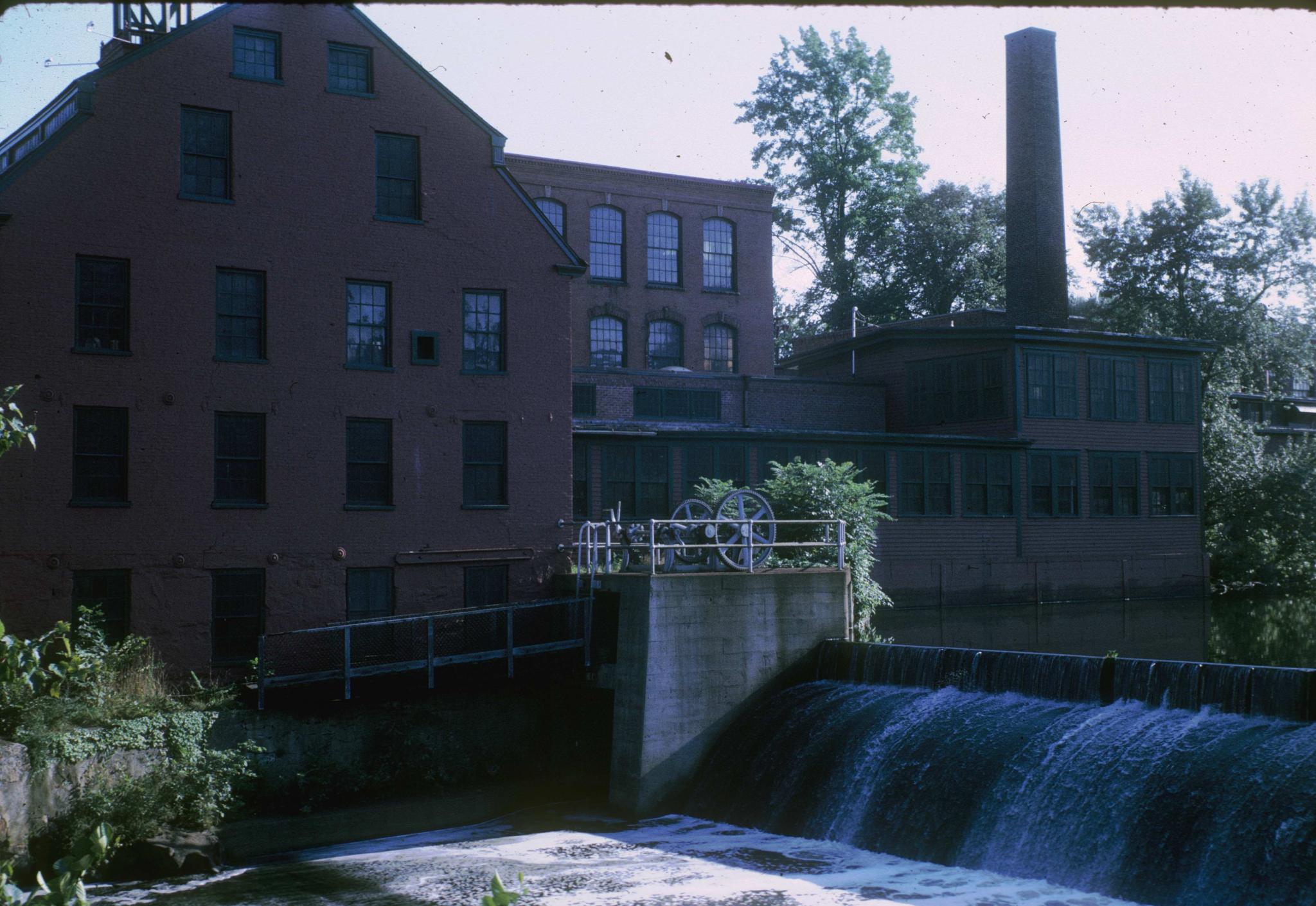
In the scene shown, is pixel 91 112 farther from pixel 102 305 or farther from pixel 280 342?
pixel 280 342

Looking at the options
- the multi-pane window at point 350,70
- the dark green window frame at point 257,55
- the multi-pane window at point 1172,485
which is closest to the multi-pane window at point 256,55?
the dark green window frame at point 257,55

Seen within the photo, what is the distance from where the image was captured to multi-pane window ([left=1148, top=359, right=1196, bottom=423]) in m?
47.0

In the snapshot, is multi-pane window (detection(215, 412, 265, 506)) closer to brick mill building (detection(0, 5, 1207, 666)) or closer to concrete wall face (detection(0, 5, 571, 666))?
brick mill building (detection(0, 5, 1207, 666))

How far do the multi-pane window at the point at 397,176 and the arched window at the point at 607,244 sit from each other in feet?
81.3

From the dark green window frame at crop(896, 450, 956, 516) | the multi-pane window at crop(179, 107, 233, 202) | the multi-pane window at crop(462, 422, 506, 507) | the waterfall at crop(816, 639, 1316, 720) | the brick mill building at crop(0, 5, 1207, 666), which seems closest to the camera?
the waterfall at crop(816, 639, 1316, 720)

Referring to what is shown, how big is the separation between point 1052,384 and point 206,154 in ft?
99.8

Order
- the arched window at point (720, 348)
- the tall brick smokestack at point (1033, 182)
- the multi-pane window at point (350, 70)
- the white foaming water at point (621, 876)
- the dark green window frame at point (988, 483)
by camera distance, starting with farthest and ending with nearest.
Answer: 1. the arched window at point (720, 348)
2. the tall brick smokestack at point (1033, 182)
3. the dark green window frame at point (988, 483)
4. the multi-pane window at point (350, 70)
5. the white foaming water at point (621, 876)

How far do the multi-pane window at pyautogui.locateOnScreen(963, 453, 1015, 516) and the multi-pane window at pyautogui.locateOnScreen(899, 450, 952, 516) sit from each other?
0.78 meters

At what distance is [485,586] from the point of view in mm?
25203

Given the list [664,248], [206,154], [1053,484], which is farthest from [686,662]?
[664,248]

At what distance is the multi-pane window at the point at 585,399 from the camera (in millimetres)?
43906

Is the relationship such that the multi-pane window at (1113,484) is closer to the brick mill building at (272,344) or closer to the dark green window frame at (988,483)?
the dark green window frame at (988,483)

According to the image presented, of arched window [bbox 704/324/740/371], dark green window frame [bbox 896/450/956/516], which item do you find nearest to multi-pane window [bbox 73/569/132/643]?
dark green window frame [bbox 896/450/956/516]

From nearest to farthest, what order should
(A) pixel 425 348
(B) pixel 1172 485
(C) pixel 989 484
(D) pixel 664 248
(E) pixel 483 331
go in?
1. (A) pixel 425 348
2. (E) pixel 483 331
3. (C) pixel 989 484
4. (B) pixel 1172 485
5. (D) pixel 664 248
